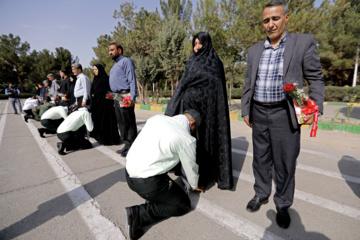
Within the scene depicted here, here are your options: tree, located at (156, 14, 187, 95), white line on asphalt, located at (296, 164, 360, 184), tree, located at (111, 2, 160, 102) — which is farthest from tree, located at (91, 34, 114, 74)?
white line on asphalt, located at (296, 164, 360, 184)

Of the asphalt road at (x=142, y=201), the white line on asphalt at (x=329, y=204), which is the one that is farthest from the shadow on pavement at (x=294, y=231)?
the white line on asphalt at (x=329, y=204)

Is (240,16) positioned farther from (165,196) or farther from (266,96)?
(165,196)

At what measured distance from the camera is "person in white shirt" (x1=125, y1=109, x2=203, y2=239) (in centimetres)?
180

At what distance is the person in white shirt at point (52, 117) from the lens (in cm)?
527

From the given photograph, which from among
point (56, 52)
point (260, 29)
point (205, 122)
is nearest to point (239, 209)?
point (205, 122)

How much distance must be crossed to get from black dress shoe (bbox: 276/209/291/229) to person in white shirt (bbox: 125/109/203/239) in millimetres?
992

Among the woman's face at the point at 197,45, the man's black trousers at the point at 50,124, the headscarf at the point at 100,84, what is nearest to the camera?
the woman's face at the point at 197,45

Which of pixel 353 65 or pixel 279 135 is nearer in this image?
pixel 279 135

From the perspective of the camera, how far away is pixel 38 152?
4.60m

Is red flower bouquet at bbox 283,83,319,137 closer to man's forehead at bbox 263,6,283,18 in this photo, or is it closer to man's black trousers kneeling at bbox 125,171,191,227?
man's forehead at bbox 263,6,283,18

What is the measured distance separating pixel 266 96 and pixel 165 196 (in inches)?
56.8

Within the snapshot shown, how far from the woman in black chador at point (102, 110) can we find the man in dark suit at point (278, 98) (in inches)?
143

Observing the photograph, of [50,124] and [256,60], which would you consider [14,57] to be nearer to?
[50,124]

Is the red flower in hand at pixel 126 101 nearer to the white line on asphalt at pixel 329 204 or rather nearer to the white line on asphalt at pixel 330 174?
the white line on asphalt at pixel 329 204
